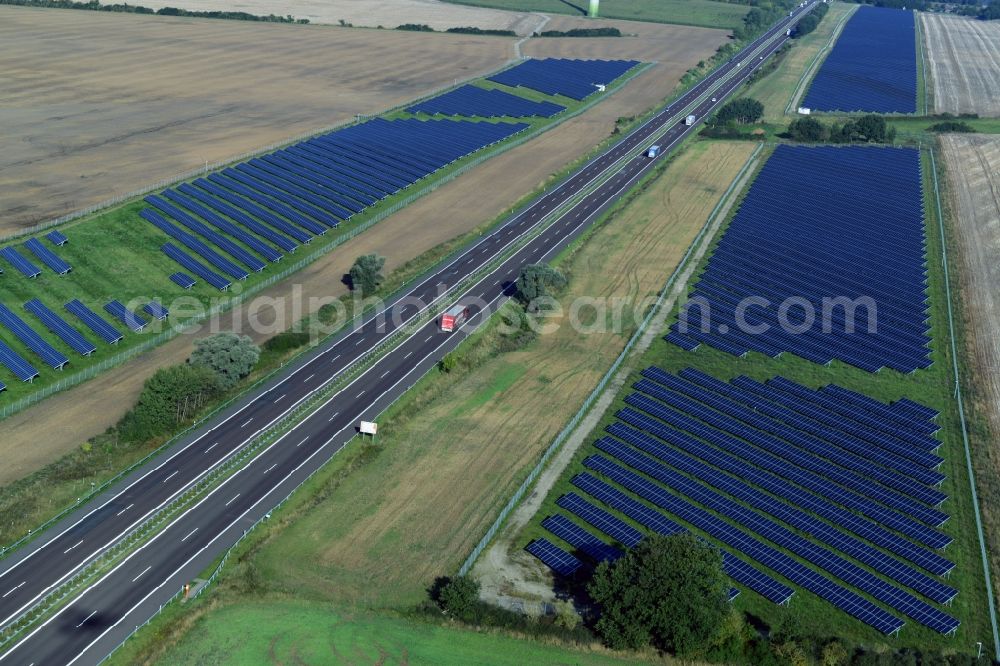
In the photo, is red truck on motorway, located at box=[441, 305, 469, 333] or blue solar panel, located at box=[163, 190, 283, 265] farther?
blue solar panel, located at box=[163, 190, 283, 265]

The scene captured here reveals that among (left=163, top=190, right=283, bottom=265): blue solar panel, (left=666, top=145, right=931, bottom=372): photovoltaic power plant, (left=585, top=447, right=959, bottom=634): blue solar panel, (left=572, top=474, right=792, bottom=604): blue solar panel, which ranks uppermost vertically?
(left=666, top=145, right=931, bottom=372): photovoltaic power plant

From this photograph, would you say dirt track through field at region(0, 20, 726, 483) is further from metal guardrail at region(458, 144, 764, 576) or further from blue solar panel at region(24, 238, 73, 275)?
metal guardrail at region(458, 144, 764, 576)

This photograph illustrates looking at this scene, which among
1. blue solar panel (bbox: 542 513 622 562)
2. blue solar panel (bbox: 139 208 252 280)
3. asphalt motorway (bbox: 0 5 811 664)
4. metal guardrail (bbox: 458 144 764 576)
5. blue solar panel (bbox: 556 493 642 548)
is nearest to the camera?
asphalt motorway (bbox: 0 5 811 664)

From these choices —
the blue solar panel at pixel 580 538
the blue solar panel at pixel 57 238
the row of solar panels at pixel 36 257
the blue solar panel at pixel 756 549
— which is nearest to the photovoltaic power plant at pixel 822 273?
the blue solar panel at pixel 756 549

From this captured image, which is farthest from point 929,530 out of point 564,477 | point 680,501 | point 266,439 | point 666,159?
point 666,159

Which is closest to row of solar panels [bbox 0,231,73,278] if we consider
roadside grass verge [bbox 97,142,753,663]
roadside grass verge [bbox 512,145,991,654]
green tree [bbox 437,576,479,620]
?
roadside grass verge [bbox 97,142,753,663]

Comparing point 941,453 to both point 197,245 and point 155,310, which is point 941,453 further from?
point 197,245

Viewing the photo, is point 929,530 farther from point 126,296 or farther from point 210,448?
point 126,296
